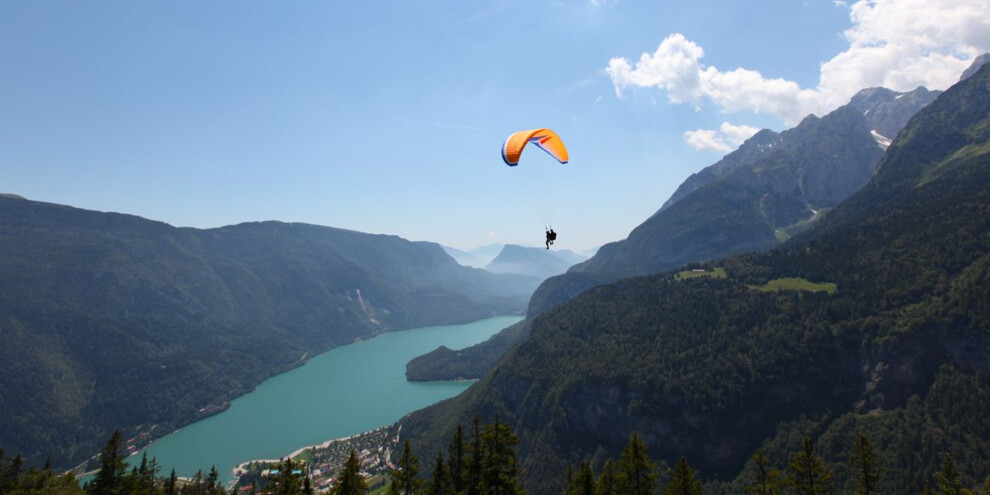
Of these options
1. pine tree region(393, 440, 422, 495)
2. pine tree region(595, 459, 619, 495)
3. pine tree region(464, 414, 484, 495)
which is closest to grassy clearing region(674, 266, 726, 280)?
pine tree region(595, 459, 619, 495)

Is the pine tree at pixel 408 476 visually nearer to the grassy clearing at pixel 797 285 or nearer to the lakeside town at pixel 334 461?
the lakeside town at pixel 334 461

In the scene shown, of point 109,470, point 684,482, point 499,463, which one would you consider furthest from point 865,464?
point 109,470

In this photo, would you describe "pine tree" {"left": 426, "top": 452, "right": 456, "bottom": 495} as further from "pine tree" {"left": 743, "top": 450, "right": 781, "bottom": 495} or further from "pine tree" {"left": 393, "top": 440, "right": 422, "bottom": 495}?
"pine tree" {"left": 743, "top": 450, "right": 781, "bottom": 495}

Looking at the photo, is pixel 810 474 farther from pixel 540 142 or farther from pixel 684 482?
pixel 540 142

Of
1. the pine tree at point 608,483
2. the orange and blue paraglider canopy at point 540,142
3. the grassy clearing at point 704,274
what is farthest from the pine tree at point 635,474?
the grassy clearing at point 704,274

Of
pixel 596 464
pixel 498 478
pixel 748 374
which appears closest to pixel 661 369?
pixel 748 374

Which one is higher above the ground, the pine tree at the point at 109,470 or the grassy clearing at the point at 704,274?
the grassy clearing at the point at 704,274

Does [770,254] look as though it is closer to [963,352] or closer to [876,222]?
[876,222]
